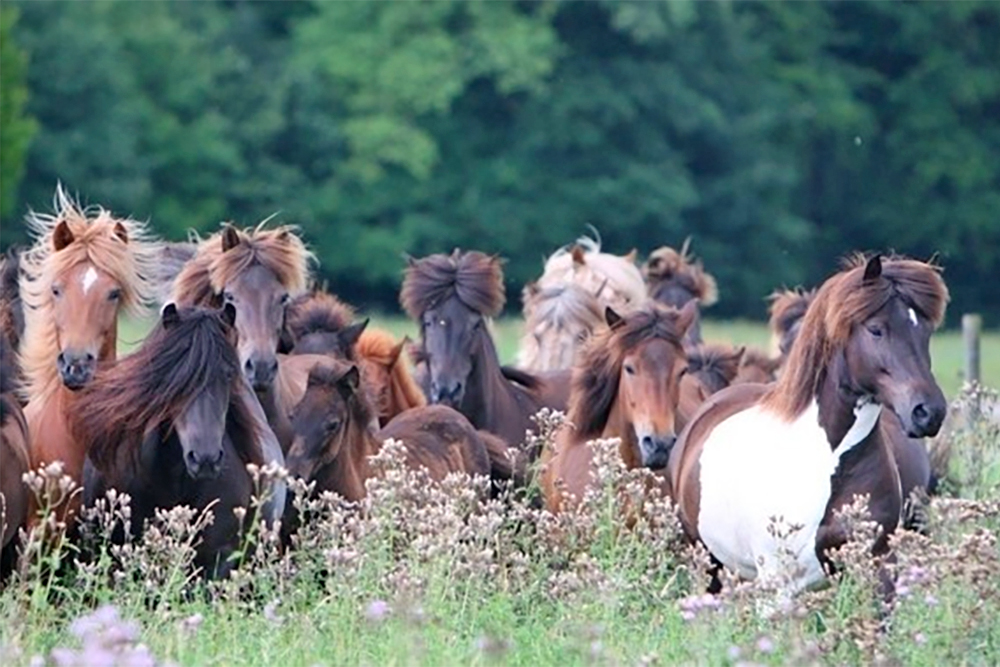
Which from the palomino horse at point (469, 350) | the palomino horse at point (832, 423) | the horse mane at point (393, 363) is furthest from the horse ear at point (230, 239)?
the palomino horse at point (832, 423)

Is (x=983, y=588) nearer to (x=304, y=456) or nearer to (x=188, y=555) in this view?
(x=188, y=555)

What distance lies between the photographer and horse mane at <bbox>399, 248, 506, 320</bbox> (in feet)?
41.1

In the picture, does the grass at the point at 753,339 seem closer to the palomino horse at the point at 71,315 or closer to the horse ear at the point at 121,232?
the horse ear at the point at 121,232

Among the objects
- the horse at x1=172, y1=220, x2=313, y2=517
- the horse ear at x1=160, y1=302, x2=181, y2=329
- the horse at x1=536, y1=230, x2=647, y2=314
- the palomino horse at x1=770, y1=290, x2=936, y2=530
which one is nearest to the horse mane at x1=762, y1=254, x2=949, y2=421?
the palomino horse at x1=770, y1=290, x2=936, y2=530

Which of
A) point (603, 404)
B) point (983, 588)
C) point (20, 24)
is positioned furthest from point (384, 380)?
point (20, 24)

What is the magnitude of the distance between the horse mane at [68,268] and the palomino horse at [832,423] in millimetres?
2620

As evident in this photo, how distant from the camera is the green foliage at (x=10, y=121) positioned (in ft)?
112

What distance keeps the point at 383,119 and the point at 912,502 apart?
32.0 metres

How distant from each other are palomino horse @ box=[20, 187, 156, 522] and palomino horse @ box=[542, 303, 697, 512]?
196 cm

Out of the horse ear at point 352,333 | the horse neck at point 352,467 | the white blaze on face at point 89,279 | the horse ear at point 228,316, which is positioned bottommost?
the horse neck at point 352,467

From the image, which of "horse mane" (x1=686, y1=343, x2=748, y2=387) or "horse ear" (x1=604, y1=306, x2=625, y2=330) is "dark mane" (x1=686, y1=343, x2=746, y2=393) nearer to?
"horse mane" (x1=686, y1=343, x2=748, y2=387)

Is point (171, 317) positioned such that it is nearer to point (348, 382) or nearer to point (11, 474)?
point (11, 474)

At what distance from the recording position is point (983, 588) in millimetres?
6605

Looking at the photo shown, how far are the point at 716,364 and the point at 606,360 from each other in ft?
8.46
